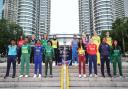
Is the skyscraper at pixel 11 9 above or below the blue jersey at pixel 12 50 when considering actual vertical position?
above

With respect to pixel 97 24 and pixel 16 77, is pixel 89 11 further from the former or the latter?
pixel 16 77

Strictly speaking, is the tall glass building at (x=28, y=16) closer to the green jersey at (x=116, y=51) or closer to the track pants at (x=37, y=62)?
the track pants at (x=37, y=62)

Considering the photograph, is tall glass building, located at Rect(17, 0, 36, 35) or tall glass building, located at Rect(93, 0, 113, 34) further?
tall glass building, located at Rect(17, 0, 36, 35)

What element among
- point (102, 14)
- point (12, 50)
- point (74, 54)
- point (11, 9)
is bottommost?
point (74, 54)

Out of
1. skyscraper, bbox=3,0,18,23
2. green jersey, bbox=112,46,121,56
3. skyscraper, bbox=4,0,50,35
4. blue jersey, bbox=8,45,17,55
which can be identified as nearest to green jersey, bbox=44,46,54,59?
blue jersey, bbox=8,45,17,55

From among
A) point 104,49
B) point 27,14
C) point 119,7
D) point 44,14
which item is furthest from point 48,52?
point 119,7

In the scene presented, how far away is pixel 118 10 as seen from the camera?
15275 centimetres

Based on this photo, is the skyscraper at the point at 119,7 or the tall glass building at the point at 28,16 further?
the skyscraper at the point at 119,7

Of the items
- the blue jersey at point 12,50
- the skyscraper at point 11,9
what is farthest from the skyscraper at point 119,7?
the blue jersey at point 12,50

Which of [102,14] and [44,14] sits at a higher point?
[102,14]

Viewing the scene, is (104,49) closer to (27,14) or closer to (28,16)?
(28,16)

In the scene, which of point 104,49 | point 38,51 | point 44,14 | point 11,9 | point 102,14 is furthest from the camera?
point 11,9

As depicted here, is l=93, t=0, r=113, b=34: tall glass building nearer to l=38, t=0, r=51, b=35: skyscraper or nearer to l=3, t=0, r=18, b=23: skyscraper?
l=38, t=0, r=51, b=35: skyscraper

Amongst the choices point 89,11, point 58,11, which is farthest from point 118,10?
point 58,11
